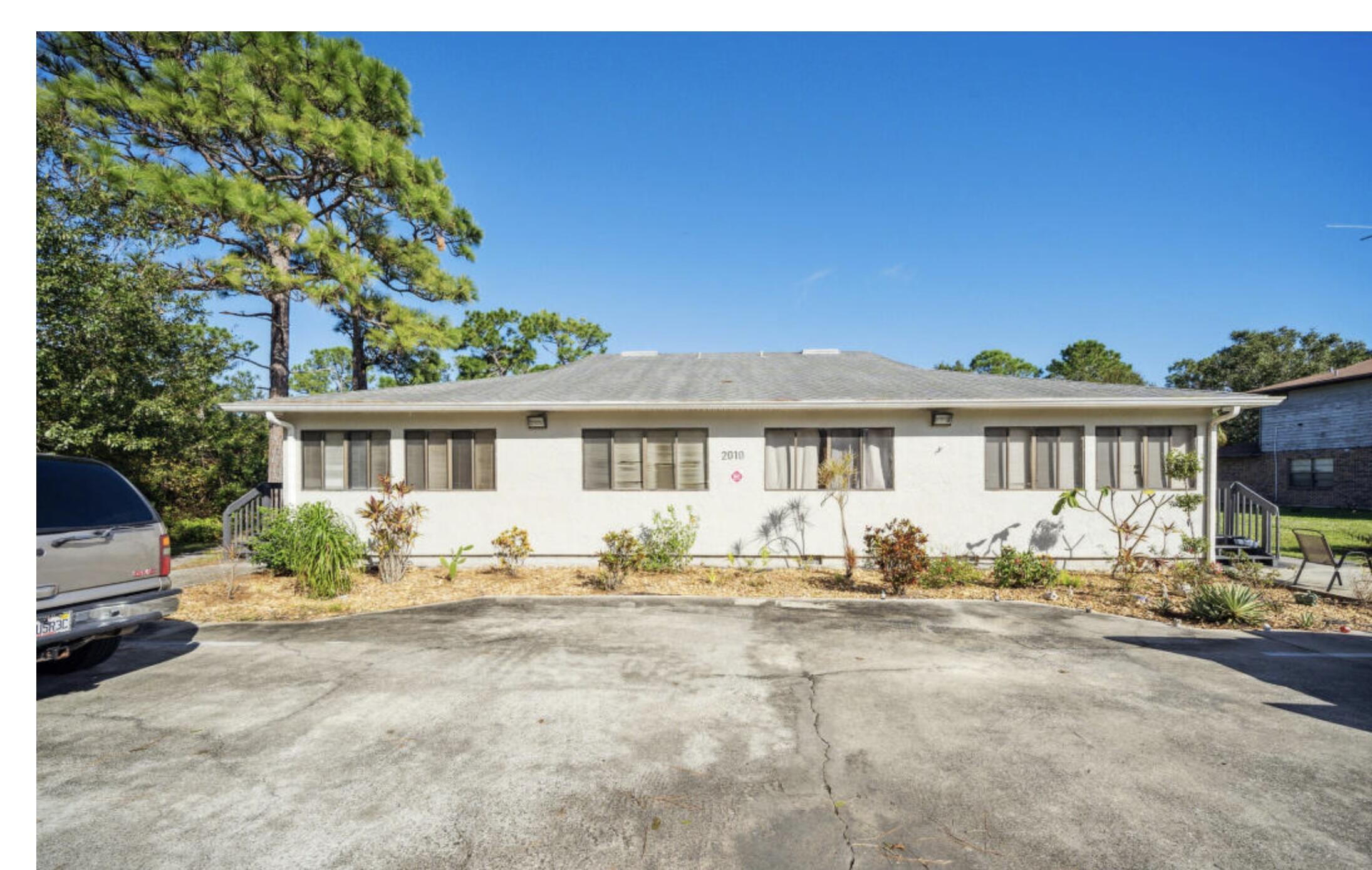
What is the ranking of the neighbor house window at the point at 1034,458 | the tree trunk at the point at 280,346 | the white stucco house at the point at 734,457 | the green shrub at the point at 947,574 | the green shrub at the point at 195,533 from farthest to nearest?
the tree trunk at the point at 280,346 → the green shrub at the point at 195,533 → the neighbor house window at the point at 1034,458 → the white stucco house at the point at 734,457 → the green shrub at the point at 947,574

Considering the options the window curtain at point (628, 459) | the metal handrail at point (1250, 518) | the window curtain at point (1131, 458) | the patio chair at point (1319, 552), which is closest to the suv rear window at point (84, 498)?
the window curtain at point (628, 459)

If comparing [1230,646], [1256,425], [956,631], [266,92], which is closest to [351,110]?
[266,92]

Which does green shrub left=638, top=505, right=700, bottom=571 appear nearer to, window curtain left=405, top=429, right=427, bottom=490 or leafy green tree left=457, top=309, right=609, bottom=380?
window curtain left=405, top=429, right=427, bottom=490

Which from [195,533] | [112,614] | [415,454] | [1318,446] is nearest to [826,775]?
[112,614]

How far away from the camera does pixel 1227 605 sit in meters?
6.54

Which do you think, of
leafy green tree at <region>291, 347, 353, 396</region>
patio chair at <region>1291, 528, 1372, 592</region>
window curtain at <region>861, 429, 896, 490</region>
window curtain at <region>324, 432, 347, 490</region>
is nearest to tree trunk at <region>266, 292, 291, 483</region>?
window curtain at <region>324, 432, 347, 490</region>

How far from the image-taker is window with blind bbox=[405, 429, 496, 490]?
9.84 meters

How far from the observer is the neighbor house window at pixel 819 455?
31.3 feet

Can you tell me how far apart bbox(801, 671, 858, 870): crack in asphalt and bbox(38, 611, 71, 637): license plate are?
5624mm

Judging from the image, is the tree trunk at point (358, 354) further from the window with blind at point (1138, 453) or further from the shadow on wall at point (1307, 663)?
the shadow on wall at point (1307, 663)

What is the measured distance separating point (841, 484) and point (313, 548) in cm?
840

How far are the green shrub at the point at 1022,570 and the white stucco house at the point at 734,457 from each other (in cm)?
90

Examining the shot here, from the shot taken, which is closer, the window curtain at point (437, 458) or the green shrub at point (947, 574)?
the green shrub at point (947, 574)
